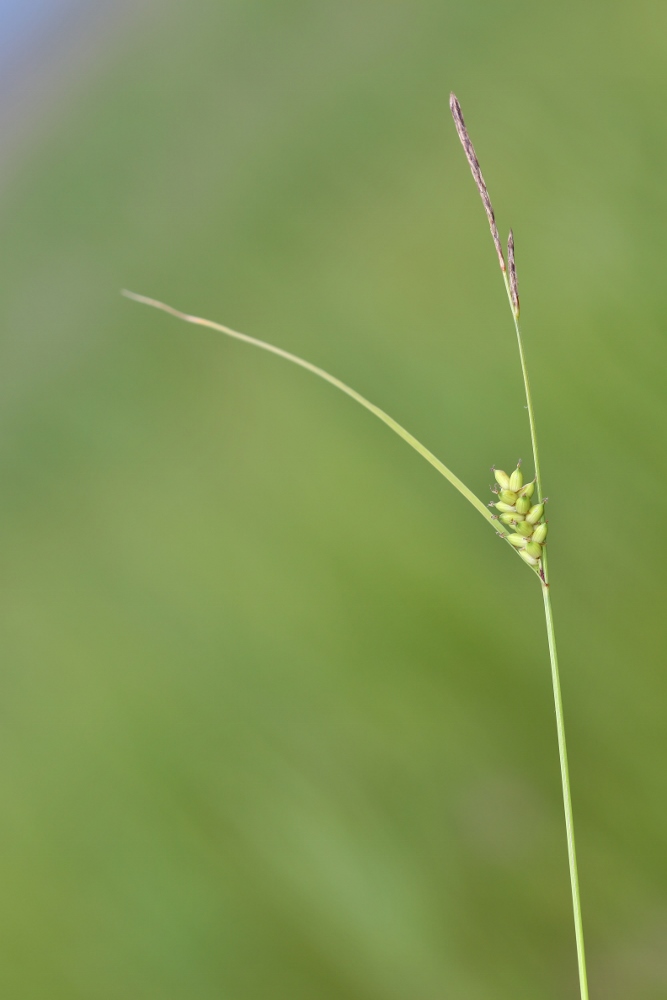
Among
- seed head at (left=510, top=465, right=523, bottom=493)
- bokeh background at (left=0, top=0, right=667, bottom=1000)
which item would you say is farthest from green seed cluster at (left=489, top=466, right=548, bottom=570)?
bokeh background at (left=0, top=0, right=667, bottom=1000)

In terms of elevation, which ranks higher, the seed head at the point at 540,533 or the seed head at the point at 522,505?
the seed head at the point at 522,505

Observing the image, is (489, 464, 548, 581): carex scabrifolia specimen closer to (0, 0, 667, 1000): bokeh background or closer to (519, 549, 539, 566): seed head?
(519, 549, 539, 566): seed head

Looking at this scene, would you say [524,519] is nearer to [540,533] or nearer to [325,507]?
[540,533]

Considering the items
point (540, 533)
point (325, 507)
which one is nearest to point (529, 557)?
point (540, 533)

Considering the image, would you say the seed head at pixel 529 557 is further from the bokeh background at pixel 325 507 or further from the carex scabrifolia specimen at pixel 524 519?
the bokeh background at pixel 325 507

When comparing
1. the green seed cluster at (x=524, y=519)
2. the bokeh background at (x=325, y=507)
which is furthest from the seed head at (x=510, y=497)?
the bokeh background at (x=325, y=507)

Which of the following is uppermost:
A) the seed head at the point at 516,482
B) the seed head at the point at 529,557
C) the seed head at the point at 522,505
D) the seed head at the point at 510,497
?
the seed head at the point at 516,482

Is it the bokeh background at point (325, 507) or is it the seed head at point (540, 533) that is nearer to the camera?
the seed head at point (540, 533)
